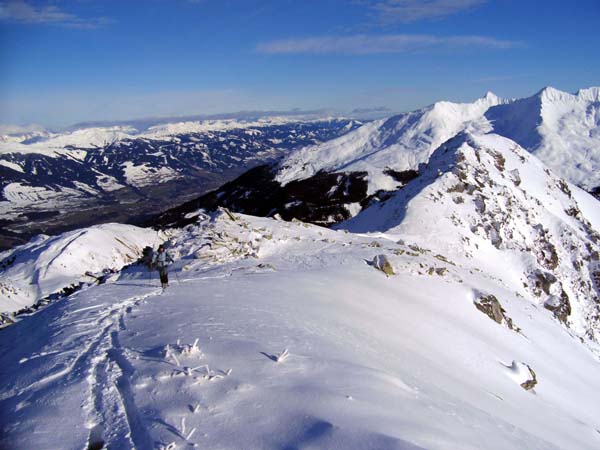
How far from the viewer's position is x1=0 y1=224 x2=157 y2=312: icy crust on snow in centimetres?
5884

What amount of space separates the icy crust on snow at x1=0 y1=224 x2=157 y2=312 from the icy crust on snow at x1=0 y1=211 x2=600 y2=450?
43.3m

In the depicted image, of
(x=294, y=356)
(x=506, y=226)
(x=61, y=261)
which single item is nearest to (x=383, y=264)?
(x=294, y=356)

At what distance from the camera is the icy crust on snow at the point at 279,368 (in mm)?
7738

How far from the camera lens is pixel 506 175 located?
6756cm

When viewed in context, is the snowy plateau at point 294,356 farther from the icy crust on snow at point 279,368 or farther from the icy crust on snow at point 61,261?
the icy crust on snow at point 61,261

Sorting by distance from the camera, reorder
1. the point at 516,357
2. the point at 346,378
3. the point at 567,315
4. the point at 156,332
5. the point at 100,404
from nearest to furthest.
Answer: the point at 100,404
the point at 346,378
the point at 156,332
the point at 516,357
the point at 567,315

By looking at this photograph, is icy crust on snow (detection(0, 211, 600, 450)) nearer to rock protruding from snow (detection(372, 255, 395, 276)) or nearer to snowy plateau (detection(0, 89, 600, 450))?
snowy plateau (detection(0, 89, 600, 450))

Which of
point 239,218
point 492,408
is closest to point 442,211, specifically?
point 239,218

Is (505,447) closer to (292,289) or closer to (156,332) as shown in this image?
(156,332)

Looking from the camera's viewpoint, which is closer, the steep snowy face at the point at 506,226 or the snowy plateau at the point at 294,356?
the snowy plateau at the point at 294,356

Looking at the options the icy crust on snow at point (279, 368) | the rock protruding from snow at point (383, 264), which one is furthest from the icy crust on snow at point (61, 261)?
the rock protruding from snow at point (383, 264)

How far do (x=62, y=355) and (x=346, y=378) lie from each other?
821cm

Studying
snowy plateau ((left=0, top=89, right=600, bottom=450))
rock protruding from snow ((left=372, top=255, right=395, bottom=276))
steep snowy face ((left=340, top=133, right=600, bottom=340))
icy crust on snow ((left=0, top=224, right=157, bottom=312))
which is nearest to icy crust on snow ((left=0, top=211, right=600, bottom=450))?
snowy plateau ((left=0, top=89, right=600, bottom=450))

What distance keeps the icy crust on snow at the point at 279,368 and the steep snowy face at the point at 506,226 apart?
907 inches
